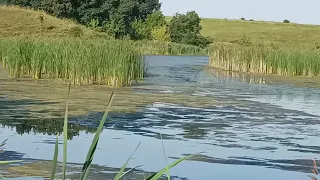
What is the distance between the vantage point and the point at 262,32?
68.9 m

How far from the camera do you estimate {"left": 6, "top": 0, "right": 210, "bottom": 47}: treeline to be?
43.6m

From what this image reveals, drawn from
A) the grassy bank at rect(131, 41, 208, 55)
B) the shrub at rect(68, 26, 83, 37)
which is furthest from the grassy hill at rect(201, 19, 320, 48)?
the shrub at rect(68, 26, 83, 37)

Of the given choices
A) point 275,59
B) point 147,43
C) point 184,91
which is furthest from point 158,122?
point 147,43

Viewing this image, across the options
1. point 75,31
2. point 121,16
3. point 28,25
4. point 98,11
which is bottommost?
point 75,31

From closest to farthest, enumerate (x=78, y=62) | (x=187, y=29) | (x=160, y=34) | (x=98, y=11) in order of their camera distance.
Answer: (x=78, y=62)
(x=98, y=11)
(x=160, y=34)
(x=187, y=29)

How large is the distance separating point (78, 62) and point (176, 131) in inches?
205

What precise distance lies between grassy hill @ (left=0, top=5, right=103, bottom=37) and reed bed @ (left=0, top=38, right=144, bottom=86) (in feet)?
58.4

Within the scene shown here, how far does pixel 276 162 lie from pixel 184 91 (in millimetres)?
7228

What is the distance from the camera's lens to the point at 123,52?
1318cm

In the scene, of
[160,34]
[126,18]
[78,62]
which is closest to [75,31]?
[126,18]

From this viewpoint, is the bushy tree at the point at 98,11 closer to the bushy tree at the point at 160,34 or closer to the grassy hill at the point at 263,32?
the bushy tree at the point at 160,34

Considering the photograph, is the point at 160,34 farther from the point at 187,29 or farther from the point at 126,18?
the point at 126,18

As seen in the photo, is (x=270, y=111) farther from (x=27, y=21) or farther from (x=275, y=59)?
(x=27, y=21)

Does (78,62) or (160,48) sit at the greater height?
(78,62)
